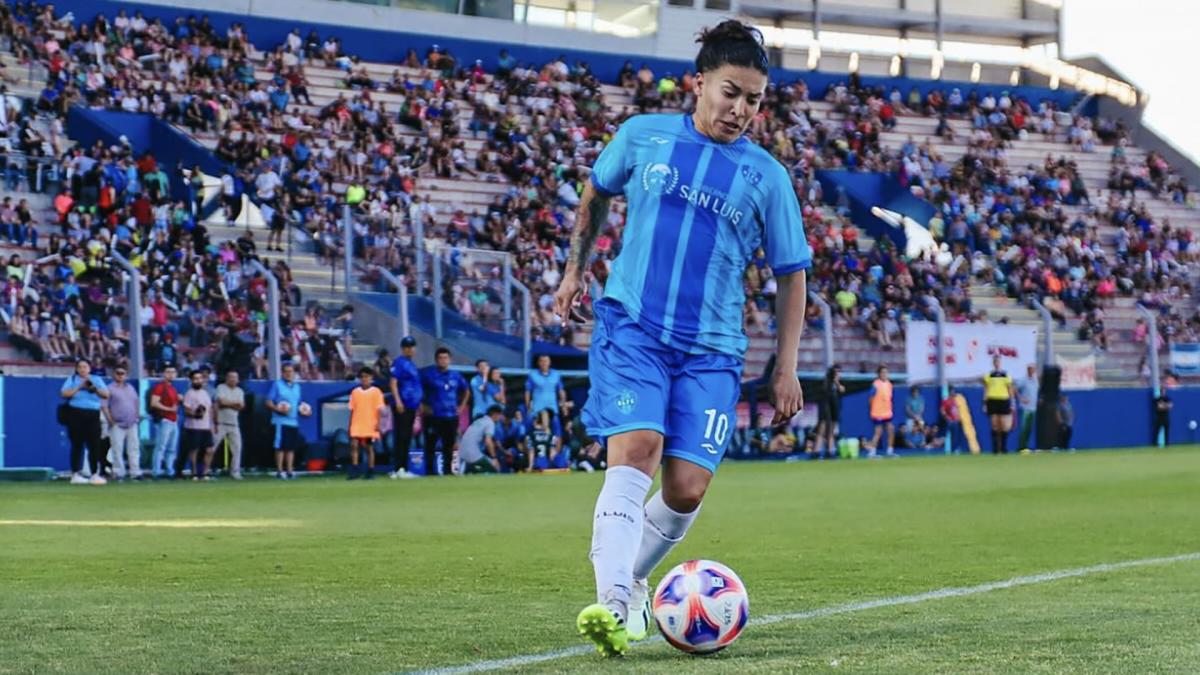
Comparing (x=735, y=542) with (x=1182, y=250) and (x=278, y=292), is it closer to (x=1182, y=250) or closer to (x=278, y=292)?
(x=278, y=292)

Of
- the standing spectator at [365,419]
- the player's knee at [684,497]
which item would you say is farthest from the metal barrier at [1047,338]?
the player's knee at [684,497]

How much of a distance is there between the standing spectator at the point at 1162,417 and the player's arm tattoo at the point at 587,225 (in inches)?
1344

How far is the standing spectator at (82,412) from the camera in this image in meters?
23.3

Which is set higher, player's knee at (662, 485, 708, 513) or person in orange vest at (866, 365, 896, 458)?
player's knee at (662, 485, 708, 513)

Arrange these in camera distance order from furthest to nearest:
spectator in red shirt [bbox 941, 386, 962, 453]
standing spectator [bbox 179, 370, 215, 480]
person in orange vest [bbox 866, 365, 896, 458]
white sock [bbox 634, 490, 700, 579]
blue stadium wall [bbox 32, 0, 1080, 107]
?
1. blue stadium wall [bbox 32, 0, 1080, 107]
2. spectator in red shirt [bbox 941, 386, 962, 453]
3. person in orange vest [bbox 866, 365, 896, 458]
4. standing spectator [bbox 179, 370, 215, 480]
5. white sock [bbox 634, 490, 700, 579]

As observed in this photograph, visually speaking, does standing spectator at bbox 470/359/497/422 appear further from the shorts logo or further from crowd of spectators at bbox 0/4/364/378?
the shorts logo

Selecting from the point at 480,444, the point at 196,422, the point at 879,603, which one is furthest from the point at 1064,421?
the point at 879,603

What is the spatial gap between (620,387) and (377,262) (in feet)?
73.8

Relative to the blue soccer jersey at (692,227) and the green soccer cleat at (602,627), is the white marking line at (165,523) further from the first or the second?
the green soccer cleat at (602,627)

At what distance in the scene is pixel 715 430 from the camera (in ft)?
21.4

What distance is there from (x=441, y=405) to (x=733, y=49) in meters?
19.0

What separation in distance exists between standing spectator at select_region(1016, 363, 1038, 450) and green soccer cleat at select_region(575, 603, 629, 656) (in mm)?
31111

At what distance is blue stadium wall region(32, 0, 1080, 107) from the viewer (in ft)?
132

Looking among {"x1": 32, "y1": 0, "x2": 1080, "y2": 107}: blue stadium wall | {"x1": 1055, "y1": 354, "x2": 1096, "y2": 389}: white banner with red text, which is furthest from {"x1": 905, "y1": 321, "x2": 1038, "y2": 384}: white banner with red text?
{"x1": 32, "y1": 0, "x2": 1080, "y2": 107}: blue stadium wall
